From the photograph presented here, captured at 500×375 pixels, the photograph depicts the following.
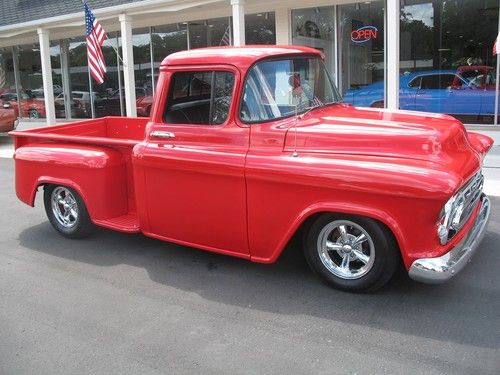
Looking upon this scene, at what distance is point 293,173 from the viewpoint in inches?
158

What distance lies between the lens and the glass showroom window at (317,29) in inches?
509

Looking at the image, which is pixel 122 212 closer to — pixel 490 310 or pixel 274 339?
pixel 274 339

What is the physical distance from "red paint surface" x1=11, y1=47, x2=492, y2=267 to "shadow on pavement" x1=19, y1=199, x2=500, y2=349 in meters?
0.32

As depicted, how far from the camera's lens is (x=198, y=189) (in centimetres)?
450

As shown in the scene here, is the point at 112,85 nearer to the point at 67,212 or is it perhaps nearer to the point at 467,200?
the point at 67,212

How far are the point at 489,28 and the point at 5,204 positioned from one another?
9.86m

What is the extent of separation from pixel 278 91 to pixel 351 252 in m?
1.45

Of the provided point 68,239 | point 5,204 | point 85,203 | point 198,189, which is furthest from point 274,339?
point 5,204

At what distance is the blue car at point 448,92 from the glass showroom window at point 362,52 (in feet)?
0.40

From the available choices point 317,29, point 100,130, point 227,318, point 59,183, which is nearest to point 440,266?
point 227,318

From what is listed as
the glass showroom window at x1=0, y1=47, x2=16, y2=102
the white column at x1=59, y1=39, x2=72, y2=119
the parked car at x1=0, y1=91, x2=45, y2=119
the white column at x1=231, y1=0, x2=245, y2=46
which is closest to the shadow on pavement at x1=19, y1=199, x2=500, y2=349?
the white column at x1=231, y1=0, x2=245, y2=46

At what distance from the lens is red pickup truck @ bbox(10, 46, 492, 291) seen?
3707 millimetres

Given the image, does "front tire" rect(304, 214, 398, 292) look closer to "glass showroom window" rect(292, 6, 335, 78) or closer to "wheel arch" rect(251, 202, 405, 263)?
"wheel arch" rect(251, 202, 405, 263)

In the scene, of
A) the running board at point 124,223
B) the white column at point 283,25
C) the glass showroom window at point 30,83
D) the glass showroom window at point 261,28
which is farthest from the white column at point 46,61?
the running board at point 124,223
